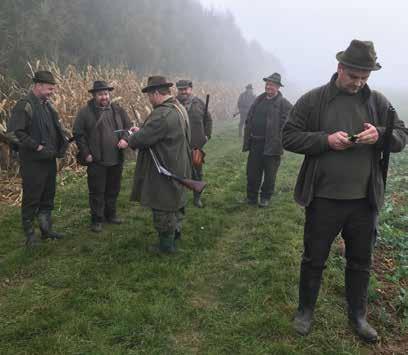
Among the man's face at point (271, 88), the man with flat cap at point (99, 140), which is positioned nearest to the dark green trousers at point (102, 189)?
the man with flat cap at point (99, 140)

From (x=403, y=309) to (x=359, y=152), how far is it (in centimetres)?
213

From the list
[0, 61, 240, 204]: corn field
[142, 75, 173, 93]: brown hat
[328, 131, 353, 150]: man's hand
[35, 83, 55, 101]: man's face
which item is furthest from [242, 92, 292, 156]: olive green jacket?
[0, 61, 240, 204]: corn field

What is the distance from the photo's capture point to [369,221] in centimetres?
388

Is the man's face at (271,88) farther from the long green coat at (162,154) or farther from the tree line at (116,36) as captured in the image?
the tree line at (116,36)

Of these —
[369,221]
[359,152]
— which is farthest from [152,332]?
[359,152]

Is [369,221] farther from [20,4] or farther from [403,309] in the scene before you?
[20,4]

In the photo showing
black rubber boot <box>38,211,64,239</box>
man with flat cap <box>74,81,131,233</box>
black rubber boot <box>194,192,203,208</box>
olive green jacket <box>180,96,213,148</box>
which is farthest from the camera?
olive green jacket <box>180,96,213,148</box>

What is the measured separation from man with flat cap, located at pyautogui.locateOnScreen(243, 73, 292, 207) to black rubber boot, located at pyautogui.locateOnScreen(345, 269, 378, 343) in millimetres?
4095

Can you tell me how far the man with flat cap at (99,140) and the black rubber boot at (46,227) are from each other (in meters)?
0.60

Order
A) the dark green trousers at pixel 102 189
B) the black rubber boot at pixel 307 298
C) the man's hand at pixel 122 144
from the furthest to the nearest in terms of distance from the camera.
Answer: the dark green trousers at pixel 102 189 → the man's hand at pixel 122 144 → the black rubber boot at pixel 307 298

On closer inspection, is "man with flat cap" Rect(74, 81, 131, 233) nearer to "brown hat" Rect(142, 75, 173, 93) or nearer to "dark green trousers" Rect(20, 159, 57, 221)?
"dark green trousers" Rect(20, 159, 57, 221)

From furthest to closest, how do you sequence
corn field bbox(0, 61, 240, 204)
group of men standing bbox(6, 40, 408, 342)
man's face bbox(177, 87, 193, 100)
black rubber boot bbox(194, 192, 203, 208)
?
corn field bbox(0, 61, 240, 204) → black rubber boot bbox(194, 192, 203, 208) → man's face bbox(177, 87, 193, 100) → group of men standing bbox(6, 40, 408, 342)

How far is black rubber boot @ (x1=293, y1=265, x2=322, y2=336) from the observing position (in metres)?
4.07

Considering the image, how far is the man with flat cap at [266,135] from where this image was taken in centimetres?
789
